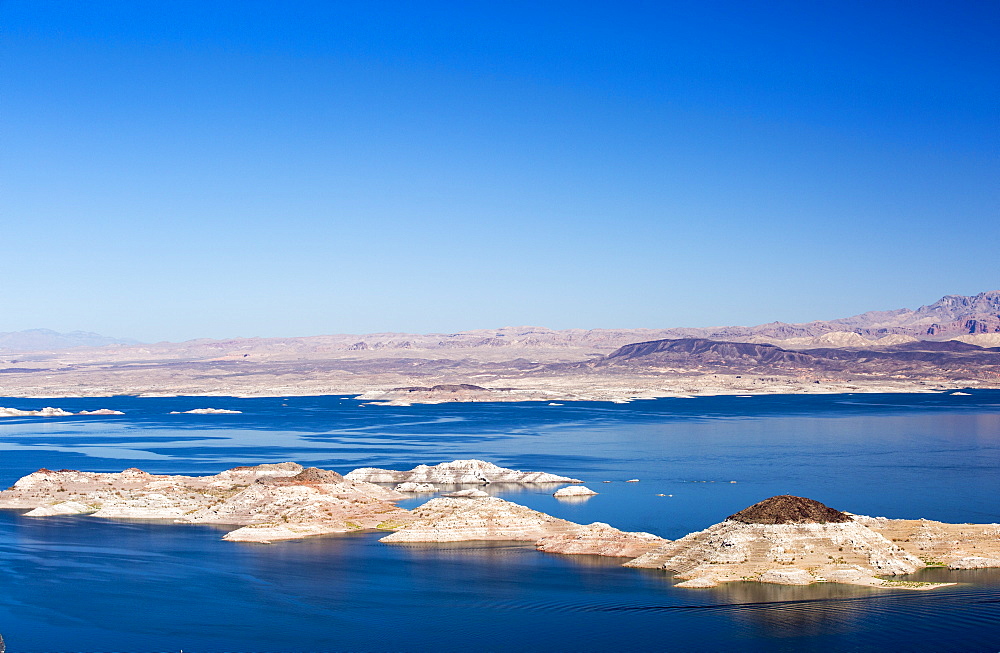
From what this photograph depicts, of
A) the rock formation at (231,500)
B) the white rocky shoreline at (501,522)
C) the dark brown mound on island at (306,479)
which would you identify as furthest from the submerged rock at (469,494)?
the dark brown mound on island at (306,479)

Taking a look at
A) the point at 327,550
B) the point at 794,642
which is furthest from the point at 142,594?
the point at 794,642

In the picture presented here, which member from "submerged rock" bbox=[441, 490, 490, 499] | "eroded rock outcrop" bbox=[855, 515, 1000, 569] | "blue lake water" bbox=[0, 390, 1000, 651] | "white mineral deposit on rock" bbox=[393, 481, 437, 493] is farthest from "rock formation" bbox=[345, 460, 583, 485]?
"eroded rock outcrop" bbox=[855, 515, 1000, 569]

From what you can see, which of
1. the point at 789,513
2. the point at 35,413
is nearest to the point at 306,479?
the point at 789,513

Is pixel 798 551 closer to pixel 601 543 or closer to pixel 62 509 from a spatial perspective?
pixel 601 543

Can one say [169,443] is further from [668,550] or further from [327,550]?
[668,550]

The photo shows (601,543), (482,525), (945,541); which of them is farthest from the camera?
(482,525)

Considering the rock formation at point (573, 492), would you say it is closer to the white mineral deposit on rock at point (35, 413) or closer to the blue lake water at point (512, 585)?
the blue lake water at point (512, 585)

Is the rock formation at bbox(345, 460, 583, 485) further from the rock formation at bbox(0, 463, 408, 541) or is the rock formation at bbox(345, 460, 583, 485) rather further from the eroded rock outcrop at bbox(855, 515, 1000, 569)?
the eroded rock outcrop at bbox(855, 515, 1000, 569)
